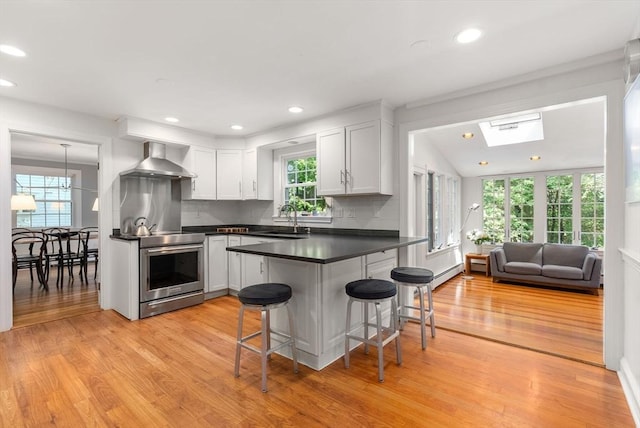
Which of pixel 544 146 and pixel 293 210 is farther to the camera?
pixel 544 146

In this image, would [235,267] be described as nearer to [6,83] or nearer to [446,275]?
[6,83]

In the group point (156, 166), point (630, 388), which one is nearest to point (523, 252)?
point (630, 388)

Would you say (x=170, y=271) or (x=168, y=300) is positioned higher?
(x=170, y=271)

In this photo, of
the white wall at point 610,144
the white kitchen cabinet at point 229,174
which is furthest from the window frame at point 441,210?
the white kitchen cabinet at point 229,174

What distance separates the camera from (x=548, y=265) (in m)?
5.34

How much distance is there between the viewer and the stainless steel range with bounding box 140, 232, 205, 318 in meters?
3.71

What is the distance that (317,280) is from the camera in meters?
2.37

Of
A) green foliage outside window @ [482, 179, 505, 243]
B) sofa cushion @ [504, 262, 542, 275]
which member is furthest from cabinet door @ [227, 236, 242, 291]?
green foliage outside window @ [482, 179, 505, 243]

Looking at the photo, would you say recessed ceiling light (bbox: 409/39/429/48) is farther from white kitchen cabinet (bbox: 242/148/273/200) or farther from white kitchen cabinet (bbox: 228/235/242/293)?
white kitchen cabinet (bbox: 228/235/242/293)

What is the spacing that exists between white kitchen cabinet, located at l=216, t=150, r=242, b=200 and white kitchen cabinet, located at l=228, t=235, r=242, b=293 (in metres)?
0.76

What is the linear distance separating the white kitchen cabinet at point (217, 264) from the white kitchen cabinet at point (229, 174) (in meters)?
0.74

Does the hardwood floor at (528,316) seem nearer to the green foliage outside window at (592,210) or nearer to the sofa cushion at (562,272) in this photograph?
the sofa cushion at (562,272)

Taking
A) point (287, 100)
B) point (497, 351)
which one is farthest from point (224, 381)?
point (287, 100)

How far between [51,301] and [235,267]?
8.42 feet
